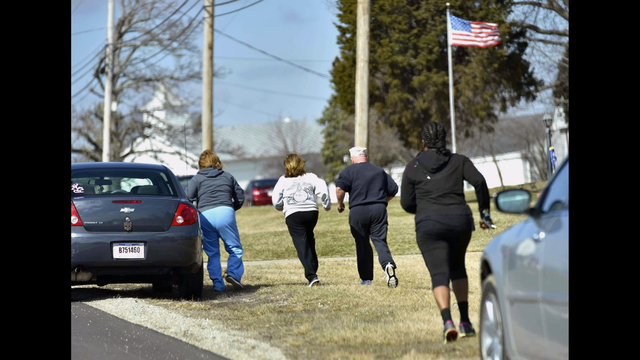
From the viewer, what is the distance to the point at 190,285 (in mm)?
9117

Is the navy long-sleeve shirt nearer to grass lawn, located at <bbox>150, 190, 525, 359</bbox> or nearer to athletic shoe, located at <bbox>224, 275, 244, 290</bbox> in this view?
grass lawn, located at <bbox>150, 190, 525, 359</bbox>

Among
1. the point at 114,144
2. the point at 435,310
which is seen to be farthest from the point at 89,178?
the point at 114,144

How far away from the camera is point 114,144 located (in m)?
39.9

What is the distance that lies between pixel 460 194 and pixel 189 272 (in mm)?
3654

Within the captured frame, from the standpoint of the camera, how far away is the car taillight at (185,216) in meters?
8.68

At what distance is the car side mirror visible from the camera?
453 centimetres

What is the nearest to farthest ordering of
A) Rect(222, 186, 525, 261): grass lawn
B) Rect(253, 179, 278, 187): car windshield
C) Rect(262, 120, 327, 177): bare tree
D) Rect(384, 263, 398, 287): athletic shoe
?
Rect(384, 263, 398, 287): athletic shoe, Rect(222, 186, 525, 261): grass lawn, Rect(253, 179, 278, 187): car windshield, Rect(262, 120, 327, 177): bare tree

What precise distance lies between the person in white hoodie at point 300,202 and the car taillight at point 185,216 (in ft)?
4.73

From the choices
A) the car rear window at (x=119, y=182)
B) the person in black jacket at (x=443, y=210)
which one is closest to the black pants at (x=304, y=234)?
the car rear window at (x=119, y=182)

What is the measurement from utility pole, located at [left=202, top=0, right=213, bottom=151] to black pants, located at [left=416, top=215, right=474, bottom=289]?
1386cm

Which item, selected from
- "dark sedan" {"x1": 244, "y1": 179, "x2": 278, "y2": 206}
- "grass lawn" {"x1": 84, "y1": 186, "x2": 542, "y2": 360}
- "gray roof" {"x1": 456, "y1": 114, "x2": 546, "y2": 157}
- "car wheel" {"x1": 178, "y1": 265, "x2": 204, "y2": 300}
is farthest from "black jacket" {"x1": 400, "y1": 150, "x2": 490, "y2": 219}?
"gray roof" {"x1": 456, "y1": 114, "x2": 546, "y2": 157}

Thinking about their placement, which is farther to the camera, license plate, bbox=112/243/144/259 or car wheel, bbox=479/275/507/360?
license plate, bbox=112/243/144/259

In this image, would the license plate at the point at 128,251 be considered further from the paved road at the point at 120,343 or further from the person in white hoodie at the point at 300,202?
the person in white hoodie at the point at 300,202
